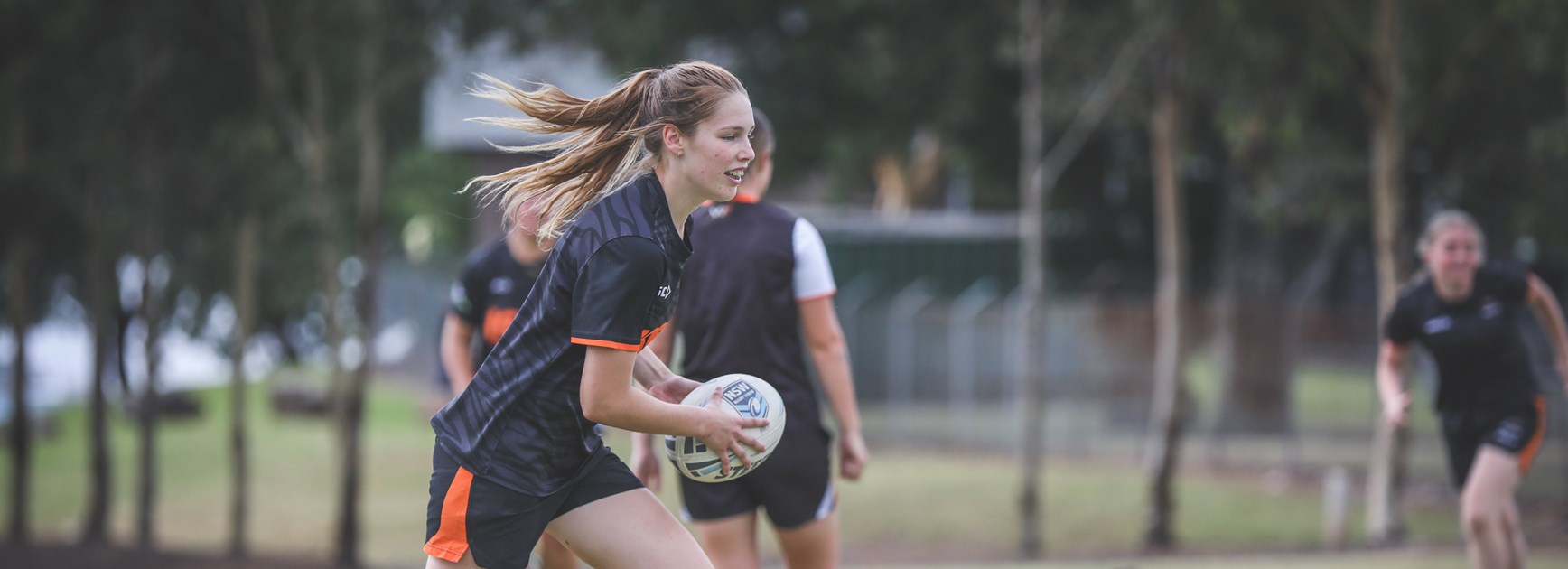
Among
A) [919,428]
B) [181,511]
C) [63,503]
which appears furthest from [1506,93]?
[63,503]

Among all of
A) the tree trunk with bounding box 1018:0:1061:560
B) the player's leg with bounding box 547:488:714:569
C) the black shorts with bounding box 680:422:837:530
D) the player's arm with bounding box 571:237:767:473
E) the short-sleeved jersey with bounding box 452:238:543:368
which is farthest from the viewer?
the tree trunk with bounding box 1018:0:1061:560

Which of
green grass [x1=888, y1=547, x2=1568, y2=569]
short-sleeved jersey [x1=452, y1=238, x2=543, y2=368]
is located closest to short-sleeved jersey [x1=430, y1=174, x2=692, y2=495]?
short-sleeved jersey [x1=452, y1=238, x2=543, y2=368]

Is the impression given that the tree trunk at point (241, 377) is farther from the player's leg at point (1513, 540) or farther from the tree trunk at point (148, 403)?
the player's leg at point (1513, 540)

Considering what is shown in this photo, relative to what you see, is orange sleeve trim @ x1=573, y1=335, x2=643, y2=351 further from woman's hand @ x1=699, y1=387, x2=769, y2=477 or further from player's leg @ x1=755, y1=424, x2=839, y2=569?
player's leg @ x1=755, y1=424, x2=839, y2=569

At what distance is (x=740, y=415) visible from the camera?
3.96 m

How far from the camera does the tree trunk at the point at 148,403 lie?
14.5 meters

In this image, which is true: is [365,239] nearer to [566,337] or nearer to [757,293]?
[757,293]

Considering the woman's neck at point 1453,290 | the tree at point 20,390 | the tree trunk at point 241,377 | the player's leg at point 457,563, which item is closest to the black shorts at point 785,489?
the player's leg at point 457,563

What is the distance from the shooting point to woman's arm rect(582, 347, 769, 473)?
3631mm

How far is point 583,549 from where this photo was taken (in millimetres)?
4074

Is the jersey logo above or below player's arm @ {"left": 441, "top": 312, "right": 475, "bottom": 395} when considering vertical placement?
above

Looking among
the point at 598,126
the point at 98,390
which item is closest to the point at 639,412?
the point at 598,126

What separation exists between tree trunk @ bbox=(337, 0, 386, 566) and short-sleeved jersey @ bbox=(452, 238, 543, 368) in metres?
6.23

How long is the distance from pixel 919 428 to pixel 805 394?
57.2ft
